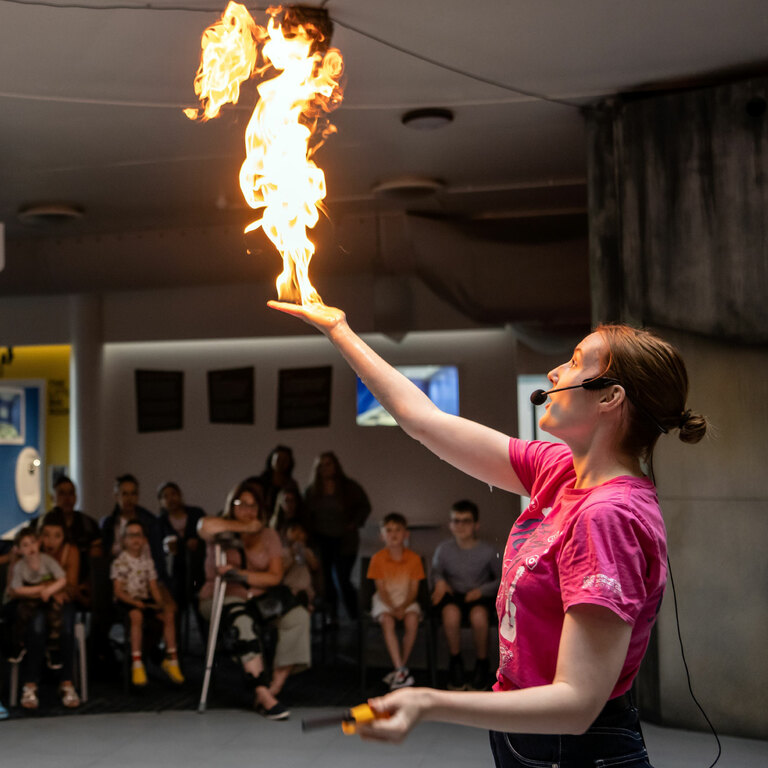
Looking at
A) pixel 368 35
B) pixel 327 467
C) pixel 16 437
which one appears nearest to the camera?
pixel 368 35

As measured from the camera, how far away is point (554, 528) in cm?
153

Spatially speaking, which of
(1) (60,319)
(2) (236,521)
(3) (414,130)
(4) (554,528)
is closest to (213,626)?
(2) (236,521)

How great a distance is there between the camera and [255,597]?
5.70 m

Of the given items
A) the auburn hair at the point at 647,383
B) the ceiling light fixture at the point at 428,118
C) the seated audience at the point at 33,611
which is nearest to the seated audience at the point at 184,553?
the seated audience at the point at 33,611

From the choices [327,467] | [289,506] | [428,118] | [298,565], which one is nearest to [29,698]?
[298,565]

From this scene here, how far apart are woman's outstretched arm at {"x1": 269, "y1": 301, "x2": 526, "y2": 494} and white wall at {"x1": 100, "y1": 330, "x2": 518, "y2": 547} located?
686 centimetres

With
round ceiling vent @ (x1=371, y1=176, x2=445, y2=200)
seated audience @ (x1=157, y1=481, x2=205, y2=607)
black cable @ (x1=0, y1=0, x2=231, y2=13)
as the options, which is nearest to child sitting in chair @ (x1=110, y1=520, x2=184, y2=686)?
seated audience @ (x1=157, y1=481, x2=205, y2=607)

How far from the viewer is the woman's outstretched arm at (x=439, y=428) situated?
1.85 meters

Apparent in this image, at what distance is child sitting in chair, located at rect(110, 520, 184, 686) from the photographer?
600 cm

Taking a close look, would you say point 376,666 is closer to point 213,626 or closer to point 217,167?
point 213,626

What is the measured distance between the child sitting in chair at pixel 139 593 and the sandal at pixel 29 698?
65 centimetres

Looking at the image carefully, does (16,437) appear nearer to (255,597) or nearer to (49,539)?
(49,539)

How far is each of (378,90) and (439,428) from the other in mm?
3593

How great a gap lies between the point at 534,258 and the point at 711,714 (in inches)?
139
